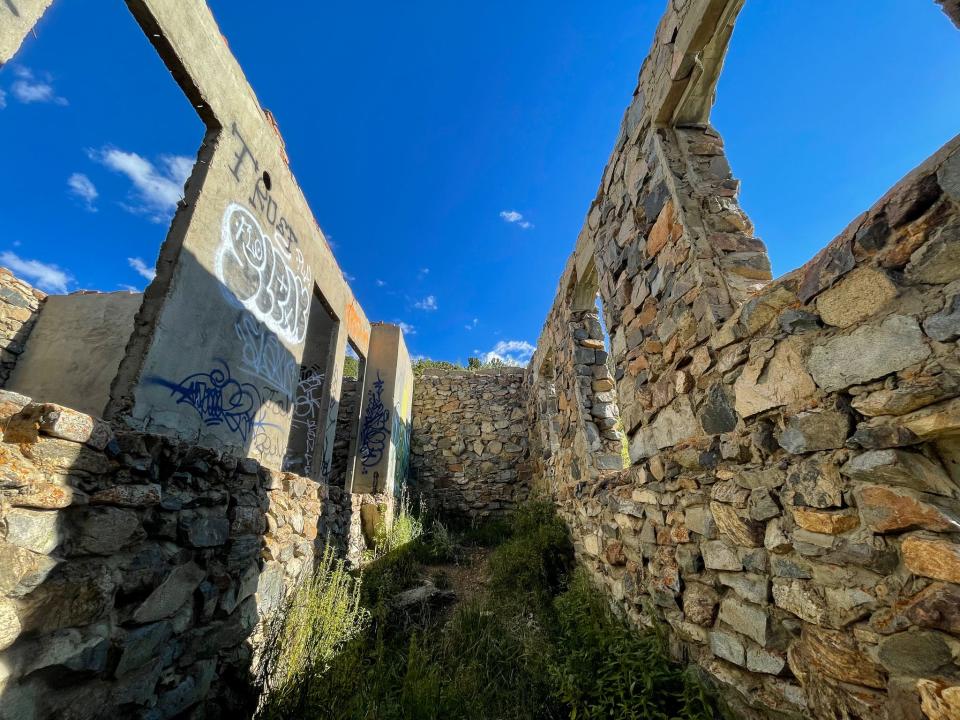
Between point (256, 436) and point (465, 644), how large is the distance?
2653 mm

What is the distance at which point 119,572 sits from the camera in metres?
1.71

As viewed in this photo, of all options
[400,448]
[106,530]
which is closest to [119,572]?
[106,530]

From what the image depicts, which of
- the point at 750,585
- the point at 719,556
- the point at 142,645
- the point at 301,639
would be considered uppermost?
the point at 719,556

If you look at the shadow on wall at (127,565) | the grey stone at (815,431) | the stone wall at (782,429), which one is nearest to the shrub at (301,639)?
the shadow on wall at (127,565)

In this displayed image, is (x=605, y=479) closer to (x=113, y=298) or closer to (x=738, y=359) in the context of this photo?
(x=738, y=359)

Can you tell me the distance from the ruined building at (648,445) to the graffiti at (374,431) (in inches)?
76.5

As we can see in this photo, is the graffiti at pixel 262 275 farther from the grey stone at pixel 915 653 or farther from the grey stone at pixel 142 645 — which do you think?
the grey stone at pixel 915 653

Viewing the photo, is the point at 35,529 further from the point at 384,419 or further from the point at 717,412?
the point at 384,419

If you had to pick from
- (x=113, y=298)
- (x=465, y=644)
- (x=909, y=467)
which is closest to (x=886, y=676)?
(x=909, y=467)

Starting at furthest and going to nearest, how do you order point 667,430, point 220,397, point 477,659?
1. point 220,397
2. point 477,659
3. point 667,430

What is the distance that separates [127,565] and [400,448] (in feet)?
19.6

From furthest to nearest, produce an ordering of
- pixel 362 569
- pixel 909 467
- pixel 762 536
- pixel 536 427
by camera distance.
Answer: pixel 536 427 → pixel 362 569 → pixel 762 536 → pixel 909 467

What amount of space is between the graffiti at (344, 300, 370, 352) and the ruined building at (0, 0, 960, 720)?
1734 millimetres

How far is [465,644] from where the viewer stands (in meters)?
3.16
